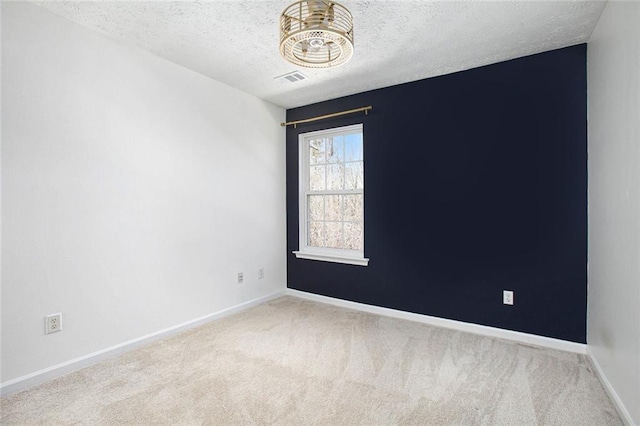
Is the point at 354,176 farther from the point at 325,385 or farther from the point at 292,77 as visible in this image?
the point at 325,385

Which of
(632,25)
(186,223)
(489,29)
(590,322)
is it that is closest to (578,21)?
(489,29)

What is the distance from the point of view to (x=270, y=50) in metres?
2.72

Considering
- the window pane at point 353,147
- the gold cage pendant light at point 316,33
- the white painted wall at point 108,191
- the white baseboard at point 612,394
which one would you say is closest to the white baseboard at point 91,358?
the white painted wall at point 108,191

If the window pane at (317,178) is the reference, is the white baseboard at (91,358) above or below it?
below

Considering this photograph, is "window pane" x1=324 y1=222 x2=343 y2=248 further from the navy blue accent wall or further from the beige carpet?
the beige carpet

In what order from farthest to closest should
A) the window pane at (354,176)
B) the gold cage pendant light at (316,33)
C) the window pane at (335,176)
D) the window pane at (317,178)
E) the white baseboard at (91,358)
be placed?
the window pane at (317,178)
the window pane at (335,176)
the window pane at (354,176)
the white baseboard at (91,358)
the gold cage pendant light at (316,33)

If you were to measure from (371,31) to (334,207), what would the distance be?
6.84 feet

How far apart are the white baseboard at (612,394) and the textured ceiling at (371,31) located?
2356 mm

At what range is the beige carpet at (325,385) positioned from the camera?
1822 mm

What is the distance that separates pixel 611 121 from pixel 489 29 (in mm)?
1014

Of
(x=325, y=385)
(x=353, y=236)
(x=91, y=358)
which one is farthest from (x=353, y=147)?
(x=91, y=358)

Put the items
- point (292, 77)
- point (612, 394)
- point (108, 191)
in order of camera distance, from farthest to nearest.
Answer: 1. point (292, 77)
2. point (108, 191)
3. point (612, 394)

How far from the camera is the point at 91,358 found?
242 cm

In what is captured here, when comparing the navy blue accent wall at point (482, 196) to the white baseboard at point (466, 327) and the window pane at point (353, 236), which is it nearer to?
the white baseboard at point (466, 327)
